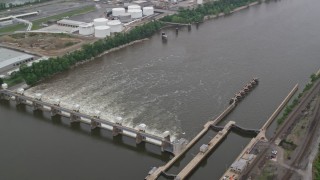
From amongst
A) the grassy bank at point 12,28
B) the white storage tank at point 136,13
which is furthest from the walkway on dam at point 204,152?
the grassy bank at point 12,28

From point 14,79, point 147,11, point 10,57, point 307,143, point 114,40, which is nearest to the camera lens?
point 307,143

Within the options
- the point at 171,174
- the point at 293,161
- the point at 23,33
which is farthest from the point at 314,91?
the point at 23,33

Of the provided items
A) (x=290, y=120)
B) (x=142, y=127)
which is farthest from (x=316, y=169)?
(x=142, y=127)

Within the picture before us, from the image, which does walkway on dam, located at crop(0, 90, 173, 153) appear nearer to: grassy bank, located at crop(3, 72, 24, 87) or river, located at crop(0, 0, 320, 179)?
river, located at crop(0, 0, 320, 179)

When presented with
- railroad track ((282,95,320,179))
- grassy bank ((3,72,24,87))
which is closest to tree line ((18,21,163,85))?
grassy bank ((3,72,24,87))

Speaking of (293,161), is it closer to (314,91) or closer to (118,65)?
(314,91)

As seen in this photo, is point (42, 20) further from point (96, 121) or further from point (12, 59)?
point (96, 121)

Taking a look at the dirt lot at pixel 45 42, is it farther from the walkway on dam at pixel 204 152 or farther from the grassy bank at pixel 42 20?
the walkway on dam at pixel 204 152
